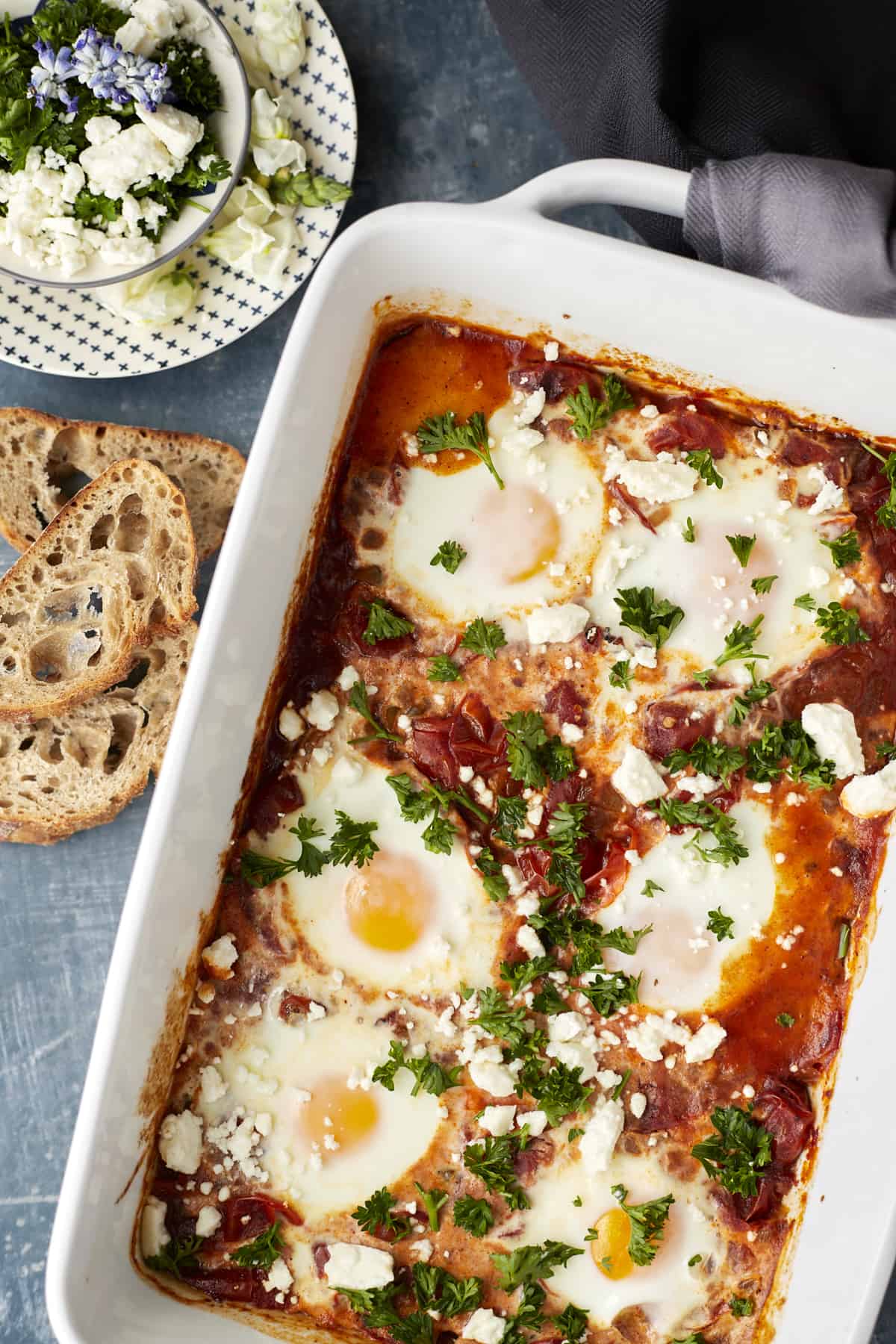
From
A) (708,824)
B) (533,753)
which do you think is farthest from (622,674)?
(708,824)

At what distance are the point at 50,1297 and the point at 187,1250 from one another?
37cm

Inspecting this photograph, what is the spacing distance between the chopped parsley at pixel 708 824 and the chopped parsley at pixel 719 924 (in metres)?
0.11

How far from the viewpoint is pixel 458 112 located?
2.93m

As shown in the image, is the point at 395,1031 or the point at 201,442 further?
the point at 201,442

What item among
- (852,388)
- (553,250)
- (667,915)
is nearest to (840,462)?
(852,388)

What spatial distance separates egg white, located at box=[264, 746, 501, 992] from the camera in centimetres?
265

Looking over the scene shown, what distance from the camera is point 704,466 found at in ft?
8.65

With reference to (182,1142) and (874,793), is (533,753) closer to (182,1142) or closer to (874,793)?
(874,793)

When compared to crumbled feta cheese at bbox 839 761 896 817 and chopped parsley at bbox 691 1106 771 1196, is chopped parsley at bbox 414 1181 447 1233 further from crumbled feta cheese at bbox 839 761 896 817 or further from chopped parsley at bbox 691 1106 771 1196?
crumbled feta cheese at bbox 839 761 896 817

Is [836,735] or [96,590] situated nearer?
[836,735]

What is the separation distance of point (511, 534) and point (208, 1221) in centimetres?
169

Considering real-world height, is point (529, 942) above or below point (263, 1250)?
above

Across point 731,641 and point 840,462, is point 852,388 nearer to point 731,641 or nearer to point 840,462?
point 840,462

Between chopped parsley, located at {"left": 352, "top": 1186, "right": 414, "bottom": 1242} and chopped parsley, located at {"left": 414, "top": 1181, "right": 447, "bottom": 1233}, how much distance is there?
0.06 metres
